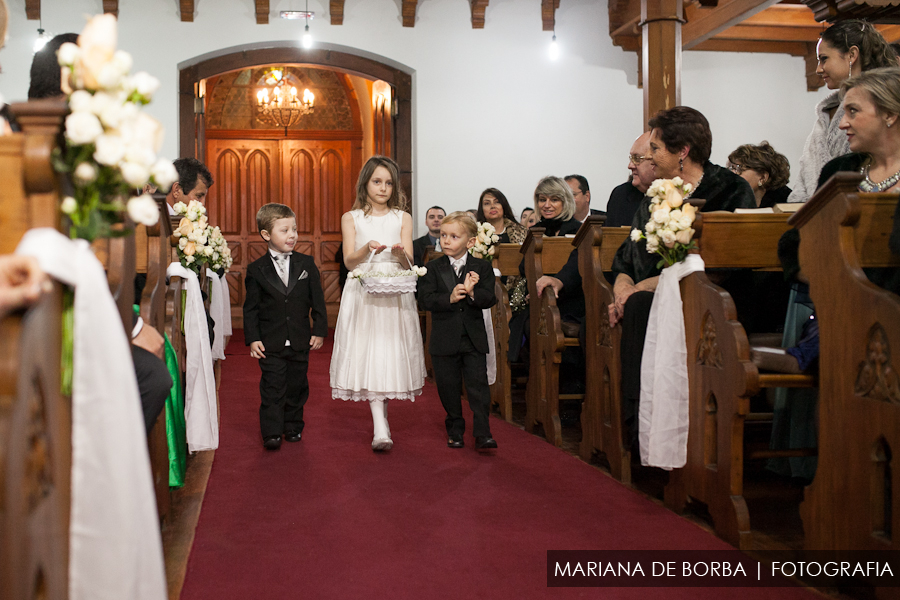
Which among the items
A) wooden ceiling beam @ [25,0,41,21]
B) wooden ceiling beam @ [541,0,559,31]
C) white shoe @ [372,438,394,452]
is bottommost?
white shoe @ [372,438,394,452]

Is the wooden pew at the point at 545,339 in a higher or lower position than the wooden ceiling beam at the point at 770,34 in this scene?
lower

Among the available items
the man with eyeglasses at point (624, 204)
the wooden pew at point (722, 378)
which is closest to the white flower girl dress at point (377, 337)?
the man with eyeglasses at point (624, 204)

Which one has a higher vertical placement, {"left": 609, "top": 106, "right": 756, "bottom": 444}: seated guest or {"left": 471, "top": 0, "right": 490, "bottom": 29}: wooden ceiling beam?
{"left": 471, "top": 0, "right": 490, "bottom": 29}: wooden ceiling beam

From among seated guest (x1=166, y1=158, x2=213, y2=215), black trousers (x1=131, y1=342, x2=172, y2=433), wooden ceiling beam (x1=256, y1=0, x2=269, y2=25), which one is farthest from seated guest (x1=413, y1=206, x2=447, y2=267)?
black trousers (x1=131, y1=342, x2=172, y2=433)

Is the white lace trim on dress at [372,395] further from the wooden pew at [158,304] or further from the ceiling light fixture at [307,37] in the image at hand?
the ceiling light fixture at [307,37]

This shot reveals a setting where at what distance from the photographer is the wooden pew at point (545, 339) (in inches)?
181

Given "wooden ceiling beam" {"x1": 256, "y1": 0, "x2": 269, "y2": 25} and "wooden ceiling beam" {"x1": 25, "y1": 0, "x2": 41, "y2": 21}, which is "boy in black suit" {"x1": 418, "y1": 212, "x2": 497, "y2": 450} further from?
"wooden ceiling beam" {"x1": 25, "y1": 0, "x2": 41, "y2": 21}

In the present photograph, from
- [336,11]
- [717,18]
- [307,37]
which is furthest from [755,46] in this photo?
[307,37]

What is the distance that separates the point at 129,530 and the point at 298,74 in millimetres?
12132

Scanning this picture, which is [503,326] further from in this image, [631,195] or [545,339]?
[631,195]

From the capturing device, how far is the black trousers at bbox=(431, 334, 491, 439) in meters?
4.43

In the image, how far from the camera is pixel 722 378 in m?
3.00

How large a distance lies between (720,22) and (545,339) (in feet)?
18.9

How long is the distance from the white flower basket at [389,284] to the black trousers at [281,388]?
678 millimetres
